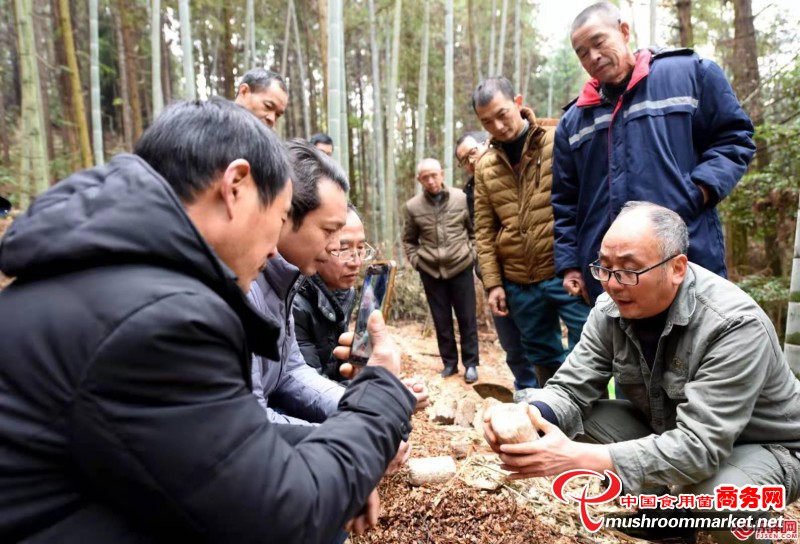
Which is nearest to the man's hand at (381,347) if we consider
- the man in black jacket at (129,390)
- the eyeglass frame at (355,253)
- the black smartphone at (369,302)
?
the black smartphone at (369,302)

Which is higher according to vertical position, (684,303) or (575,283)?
(684,303)

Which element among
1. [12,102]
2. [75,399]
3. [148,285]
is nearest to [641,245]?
[148,285]

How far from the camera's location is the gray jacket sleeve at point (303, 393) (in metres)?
1.93

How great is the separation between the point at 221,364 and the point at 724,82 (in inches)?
105

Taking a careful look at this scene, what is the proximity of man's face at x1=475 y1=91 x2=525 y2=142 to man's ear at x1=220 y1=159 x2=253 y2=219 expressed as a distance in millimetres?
2518

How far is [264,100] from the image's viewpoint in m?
3.54

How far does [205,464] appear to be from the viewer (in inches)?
32.0

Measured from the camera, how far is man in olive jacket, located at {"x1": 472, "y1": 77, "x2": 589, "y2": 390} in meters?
3.27

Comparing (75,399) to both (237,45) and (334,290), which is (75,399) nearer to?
(334,290)

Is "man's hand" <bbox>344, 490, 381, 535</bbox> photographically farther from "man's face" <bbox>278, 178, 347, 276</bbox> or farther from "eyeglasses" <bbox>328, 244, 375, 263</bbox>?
"eyeglasses" <bbox>328, 244, 375, 263</bbox>

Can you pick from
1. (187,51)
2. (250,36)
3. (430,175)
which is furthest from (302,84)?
(430,175)

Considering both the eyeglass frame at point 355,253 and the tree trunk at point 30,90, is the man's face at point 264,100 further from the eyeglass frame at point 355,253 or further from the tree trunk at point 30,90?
the tree trunk at point 30,90

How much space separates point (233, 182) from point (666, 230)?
1.55m

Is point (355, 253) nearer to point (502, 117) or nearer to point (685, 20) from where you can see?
point (502, 117)
